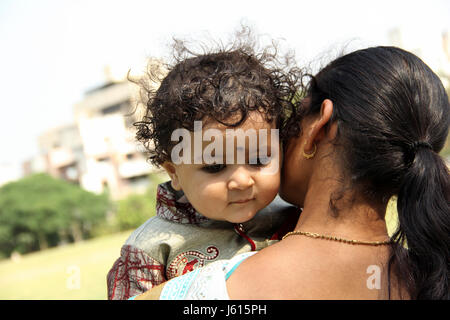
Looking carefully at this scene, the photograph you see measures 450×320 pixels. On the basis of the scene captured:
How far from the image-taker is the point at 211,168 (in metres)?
1.52

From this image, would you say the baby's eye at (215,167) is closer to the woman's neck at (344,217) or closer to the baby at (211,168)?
the baby at (211,168)

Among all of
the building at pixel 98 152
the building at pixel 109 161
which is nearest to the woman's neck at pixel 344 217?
the building at pixel 98 152

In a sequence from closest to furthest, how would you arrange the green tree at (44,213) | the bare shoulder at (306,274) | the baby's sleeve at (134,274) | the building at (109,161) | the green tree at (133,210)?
the bare shoulder at (306,274) < the baby's sleeve at (134,274) < the green tree at (44,213) < the green tree at (133,210) < the building at (109,161)

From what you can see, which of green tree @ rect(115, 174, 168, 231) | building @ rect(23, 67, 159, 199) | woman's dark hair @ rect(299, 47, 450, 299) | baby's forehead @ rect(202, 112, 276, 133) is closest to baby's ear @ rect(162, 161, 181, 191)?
baby's forehead @ rect(202, 112, 276, 133)

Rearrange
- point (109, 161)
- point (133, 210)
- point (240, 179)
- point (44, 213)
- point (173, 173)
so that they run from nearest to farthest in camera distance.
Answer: point (240, 179), point (173, 173), point (44, 213), point (133, 210), point (109, 161)

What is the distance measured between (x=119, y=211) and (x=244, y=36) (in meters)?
38.4

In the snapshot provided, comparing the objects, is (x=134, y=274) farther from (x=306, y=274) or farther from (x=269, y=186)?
(x=306, y=274)

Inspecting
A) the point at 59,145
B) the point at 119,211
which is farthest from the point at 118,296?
the point at 59,145

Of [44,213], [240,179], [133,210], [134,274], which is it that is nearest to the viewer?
Result: [240,179]

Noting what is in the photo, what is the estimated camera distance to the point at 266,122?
154 centimetres

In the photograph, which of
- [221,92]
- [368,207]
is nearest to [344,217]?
[368,207]

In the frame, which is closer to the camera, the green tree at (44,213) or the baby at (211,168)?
the baby at (211,168)

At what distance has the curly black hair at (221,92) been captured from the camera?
150 cm

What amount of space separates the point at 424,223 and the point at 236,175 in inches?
21.5
